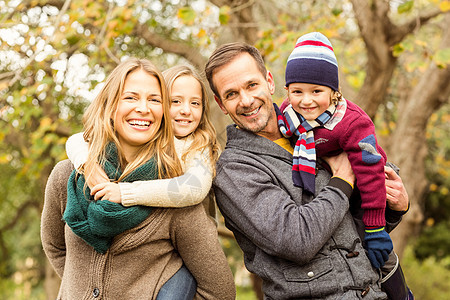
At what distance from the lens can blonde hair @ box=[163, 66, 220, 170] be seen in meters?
2.26

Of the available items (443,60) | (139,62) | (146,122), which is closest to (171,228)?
(146,122)

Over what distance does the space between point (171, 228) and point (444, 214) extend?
A: 41.6 feet

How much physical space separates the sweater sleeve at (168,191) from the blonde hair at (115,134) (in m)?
0.09

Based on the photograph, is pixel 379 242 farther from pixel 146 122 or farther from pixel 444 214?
pixel 444 214

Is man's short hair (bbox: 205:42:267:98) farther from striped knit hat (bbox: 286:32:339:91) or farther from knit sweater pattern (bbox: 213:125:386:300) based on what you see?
knit sweater pattern (bbox: 213:125:386:300)

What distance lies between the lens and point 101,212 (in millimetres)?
1799

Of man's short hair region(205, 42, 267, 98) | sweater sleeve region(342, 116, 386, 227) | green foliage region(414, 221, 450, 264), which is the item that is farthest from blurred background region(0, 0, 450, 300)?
green foliage region(414, 221, 450, 264)

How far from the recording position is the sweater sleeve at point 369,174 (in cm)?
194

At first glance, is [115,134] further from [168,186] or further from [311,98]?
[311,98]

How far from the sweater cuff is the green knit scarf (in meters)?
0.80

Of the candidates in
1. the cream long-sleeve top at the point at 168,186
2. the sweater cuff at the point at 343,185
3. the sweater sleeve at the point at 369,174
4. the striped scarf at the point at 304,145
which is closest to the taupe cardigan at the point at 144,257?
the cream long-sleeve top at the point at 168,186

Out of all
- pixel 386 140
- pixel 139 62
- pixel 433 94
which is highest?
pixel 139 62

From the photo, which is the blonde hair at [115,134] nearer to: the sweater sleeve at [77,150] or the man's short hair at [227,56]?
the sweater sleeve at [77,150]

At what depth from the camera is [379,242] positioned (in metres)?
1.96
